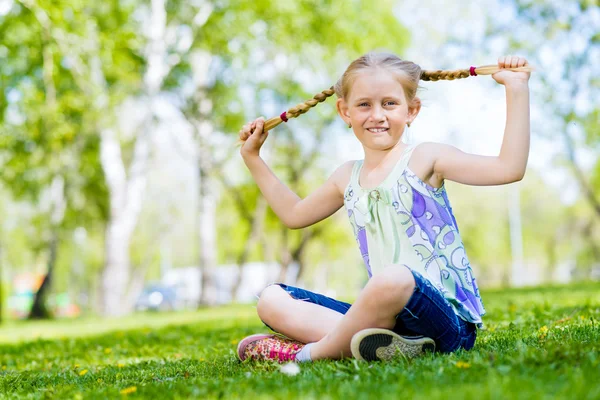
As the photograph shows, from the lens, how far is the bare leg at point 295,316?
3760 millimetres

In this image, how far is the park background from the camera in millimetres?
3008

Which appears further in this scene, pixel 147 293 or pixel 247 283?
pixel 247 283

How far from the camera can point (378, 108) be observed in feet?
12.1

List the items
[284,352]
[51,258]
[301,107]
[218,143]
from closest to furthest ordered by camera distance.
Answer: [284,352], [301,107], [51,258], [218,143]

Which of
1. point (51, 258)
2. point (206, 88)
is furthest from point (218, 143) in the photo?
point (51, 258)

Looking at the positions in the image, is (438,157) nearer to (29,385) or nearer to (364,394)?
(364,394)

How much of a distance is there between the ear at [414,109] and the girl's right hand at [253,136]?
3.21 ft

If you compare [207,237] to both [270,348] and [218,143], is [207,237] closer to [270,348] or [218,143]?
[218,143]

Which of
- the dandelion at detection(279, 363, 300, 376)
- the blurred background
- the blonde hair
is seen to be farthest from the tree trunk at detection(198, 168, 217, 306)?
the dandelion at detection(279, 363, 300, 376)

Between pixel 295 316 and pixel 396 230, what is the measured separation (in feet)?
2.48

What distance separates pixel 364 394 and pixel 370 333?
2.73 feet

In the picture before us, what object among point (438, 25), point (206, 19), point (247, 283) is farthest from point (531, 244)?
point (206, 19)

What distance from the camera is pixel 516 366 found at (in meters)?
2.69

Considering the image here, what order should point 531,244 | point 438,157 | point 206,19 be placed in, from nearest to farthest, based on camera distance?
point 438,157, point 206,19, point 531,244
